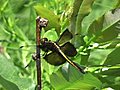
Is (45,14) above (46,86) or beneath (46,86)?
above

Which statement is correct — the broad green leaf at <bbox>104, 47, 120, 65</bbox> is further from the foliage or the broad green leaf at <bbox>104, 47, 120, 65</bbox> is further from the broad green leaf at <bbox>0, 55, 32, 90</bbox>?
the broad green leaf at <bbox>0, 55, 32, 90</bbox>

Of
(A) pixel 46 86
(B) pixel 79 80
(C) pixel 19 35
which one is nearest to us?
(B) pixel 79 80

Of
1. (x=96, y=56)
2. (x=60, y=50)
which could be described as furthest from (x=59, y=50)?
(x=96, y=56)

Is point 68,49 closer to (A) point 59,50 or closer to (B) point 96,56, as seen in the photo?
(A) point 59,50

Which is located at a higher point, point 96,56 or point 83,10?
point 83,10

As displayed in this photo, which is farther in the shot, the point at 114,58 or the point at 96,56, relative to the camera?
the point at 96,56

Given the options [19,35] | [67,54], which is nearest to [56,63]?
[67,54]

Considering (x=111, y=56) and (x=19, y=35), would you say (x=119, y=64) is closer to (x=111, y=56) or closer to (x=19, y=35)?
(x=111, y=56)
